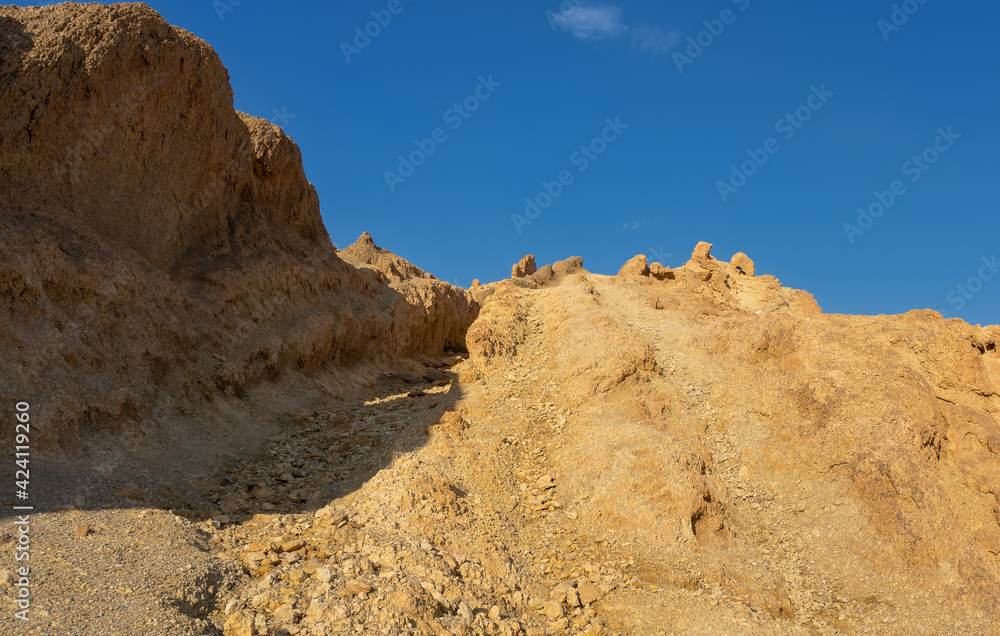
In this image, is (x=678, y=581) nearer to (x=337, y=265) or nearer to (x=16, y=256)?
(x=16, y=256)

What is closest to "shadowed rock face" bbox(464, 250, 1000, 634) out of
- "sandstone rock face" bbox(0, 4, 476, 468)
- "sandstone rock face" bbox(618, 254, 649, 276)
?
"sandstone rock face" bbox(0, 4, 476, 468)

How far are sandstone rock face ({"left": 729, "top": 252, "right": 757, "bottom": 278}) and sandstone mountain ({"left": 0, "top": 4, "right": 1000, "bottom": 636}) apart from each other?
26611 mm

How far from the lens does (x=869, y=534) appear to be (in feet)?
27.9

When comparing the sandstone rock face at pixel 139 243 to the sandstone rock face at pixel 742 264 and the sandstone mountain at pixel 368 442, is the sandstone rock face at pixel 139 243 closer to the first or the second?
the sandstone mountain at pixel 368 442

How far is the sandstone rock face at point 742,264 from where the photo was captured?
125 ft

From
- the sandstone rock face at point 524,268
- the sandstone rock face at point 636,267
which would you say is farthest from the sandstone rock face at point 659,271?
the sandstone rock face at point 524,268

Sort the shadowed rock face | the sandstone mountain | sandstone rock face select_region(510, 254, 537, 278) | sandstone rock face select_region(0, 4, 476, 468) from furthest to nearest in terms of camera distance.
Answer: sandstone rock face select_region(510, 254, 537, 278) < sandstone rock face select_region(0, 4, 476, 468) < the shadowed rock face < the sandstone mountain

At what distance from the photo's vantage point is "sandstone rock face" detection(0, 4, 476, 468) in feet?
27.7

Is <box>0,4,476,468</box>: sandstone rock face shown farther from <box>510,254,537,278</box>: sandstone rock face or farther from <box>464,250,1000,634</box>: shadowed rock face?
<box>510,254,537,278</box>: sandstone rock face

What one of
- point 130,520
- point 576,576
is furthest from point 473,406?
point 130,520

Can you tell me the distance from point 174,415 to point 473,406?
5133mm

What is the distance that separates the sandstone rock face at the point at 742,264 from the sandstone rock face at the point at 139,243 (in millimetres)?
30864

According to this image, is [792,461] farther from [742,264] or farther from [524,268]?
[742,264]

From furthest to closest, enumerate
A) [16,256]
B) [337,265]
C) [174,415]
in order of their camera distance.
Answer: [337,265], [174,415], [16,256]
